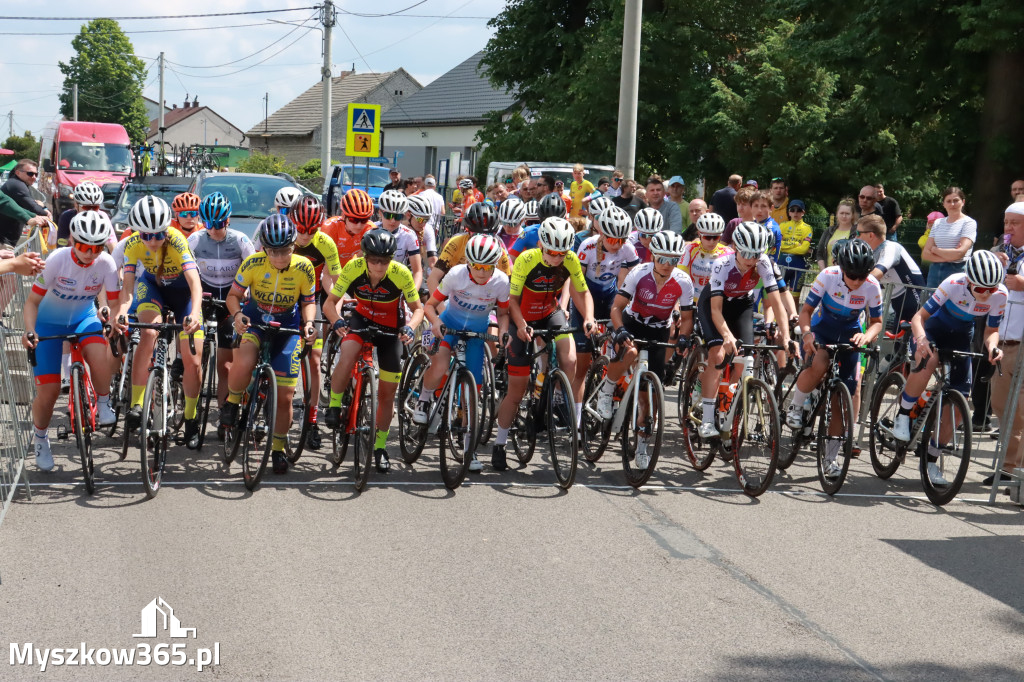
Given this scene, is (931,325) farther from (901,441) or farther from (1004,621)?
(1004,621)

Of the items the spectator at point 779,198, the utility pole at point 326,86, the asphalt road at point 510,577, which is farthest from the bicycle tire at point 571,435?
the utility pole at point 326,86

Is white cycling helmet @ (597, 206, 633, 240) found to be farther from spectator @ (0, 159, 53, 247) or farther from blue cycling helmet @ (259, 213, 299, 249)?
spectator @ (0, 159, 53, 247)

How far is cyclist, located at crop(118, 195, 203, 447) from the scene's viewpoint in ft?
28.1

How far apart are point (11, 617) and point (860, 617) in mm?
4224

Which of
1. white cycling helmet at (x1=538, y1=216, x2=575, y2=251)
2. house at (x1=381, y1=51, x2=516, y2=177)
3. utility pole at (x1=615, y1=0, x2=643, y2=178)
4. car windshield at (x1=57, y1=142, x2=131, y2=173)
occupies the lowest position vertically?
white cycling helmet at (x1=538, y1=216, x2=575, y2=251)

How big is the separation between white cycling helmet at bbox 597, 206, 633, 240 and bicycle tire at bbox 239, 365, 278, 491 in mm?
3178

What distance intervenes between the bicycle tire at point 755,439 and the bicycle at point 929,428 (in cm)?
126

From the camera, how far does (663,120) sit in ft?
97.5

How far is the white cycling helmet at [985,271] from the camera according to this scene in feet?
28.0

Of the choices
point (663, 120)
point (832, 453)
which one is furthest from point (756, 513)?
point (663, 120)

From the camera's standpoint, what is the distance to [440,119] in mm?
63000

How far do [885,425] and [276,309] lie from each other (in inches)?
193

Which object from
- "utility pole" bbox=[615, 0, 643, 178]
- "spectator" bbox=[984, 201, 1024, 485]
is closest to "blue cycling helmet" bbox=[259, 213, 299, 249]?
"spectator" bbox=[984, 201, 1024, 485]

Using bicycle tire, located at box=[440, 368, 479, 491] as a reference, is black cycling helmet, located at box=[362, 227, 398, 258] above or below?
above
